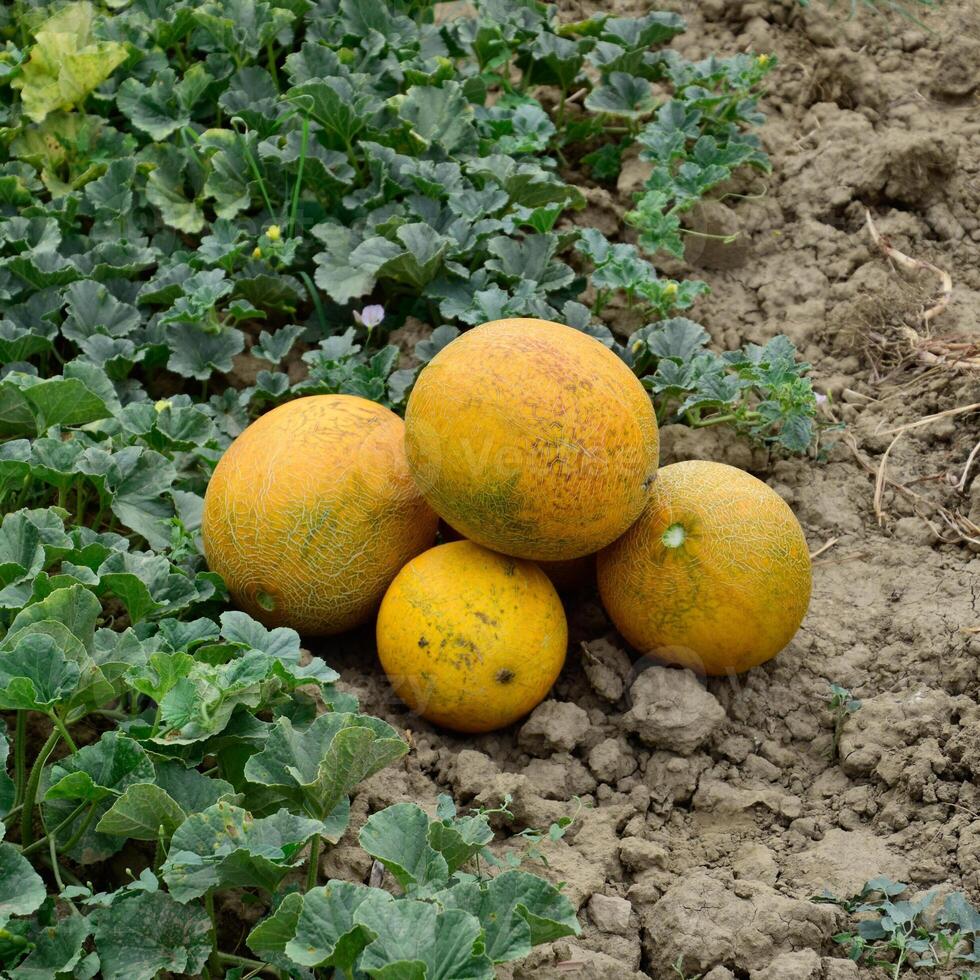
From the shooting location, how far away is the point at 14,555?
9.57 ft

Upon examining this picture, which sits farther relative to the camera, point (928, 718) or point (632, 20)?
point (632, 20)

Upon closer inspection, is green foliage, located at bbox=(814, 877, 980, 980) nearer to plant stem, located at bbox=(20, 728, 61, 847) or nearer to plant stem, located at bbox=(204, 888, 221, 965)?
plant stem, located at bbox=(204, 888, 221, 965)

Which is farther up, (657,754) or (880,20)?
(880,20)

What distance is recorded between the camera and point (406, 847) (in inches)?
91.7

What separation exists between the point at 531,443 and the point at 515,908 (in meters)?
1.06

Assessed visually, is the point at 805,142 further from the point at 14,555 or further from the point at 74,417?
the point at 14,555

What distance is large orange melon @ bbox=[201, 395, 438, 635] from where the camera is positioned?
10.3ft

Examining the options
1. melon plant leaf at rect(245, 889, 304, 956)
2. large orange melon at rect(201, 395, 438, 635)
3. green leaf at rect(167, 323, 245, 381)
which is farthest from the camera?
green leaf at rect(167, 323, 245, 381)

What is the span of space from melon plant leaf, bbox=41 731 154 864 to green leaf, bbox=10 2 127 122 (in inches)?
112

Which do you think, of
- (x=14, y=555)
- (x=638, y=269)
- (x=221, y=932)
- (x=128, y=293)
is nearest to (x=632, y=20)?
(x=638, y=269)

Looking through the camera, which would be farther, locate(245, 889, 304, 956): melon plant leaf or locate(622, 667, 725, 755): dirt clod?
locate(622, 667, 725, 755): dirt clod

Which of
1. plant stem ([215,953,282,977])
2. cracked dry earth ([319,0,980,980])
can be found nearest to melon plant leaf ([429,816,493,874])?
cracked dry earth ([319,0,980,980])

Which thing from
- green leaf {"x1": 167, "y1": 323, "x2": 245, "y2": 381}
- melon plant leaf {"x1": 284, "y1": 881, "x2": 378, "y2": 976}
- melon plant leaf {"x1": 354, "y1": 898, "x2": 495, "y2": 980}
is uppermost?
melon plant leaf {"x1": 354, "y1": 898, "x2": 495, "y2": 980}

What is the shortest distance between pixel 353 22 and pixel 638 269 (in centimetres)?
173
